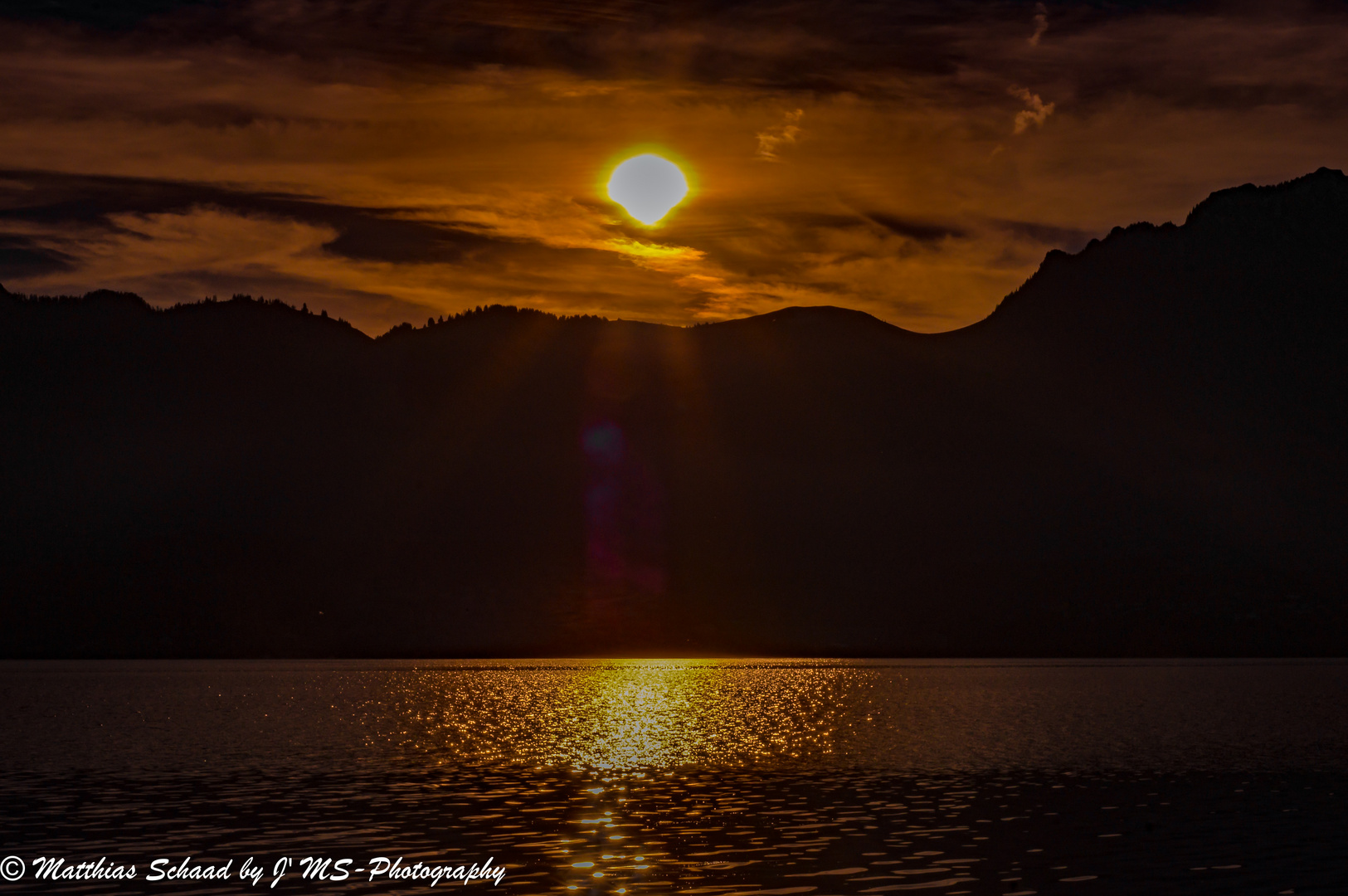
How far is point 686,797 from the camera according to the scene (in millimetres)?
48688

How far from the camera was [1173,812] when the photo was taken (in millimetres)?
44750

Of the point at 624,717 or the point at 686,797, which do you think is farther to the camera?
the point at 624,717

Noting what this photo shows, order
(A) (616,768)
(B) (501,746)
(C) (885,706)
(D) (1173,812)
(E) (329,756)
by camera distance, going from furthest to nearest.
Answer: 1. (C) (885,706)
2. (B) (501,746)
3. (E) (329,756)
4. (A) (616,768)
5. (D) (1173,812)

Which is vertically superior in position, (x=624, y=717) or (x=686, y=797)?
(x=624, y=717)

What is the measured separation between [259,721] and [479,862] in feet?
181

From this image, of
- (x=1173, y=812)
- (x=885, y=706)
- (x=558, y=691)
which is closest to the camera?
(x=1173, y=812)

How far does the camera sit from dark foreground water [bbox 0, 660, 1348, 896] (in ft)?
112

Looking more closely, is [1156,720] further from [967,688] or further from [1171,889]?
[1171,889]

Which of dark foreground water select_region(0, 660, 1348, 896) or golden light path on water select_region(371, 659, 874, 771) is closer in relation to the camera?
dark foreground water select_region(0, 660, 1348, 896)

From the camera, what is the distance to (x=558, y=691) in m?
128

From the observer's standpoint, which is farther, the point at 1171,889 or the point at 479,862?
the point at 479,862

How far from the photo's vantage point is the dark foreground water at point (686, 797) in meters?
34.3

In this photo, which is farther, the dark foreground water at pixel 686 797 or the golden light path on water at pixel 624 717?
the golden light path on water at pixel 624 717

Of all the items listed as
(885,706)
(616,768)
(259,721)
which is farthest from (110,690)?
(616,768)
